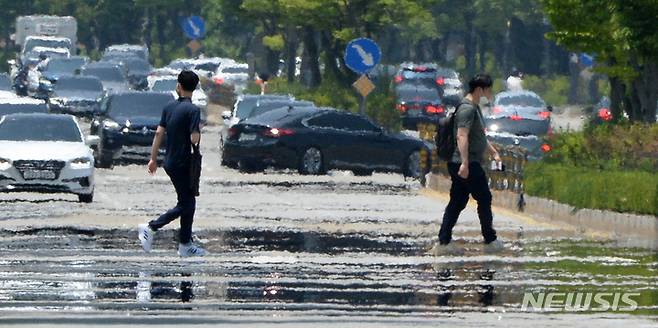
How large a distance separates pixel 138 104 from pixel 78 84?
23.3 meters

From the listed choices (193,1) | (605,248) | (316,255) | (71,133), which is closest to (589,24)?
(71,133)

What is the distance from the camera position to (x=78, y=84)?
2643 inches

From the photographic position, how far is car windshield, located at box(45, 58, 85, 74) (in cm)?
8131

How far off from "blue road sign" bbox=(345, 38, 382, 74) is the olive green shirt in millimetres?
25833

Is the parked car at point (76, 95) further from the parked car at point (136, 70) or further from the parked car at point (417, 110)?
the parked car at point (136, 70)

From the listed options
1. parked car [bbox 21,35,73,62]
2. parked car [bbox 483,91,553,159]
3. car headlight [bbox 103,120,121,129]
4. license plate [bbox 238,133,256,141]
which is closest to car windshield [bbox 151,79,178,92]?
parked car [bbox 483,91,553,159]

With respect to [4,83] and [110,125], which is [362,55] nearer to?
[110,125]

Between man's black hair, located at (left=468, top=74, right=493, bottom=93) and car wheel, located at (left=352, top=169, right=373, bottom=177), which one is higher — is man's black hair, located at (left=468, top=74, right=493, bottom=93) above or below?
above

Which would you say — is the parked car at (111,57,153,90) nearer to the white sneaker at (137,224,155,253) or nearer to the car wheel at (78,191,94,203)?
the car wheel at (78,191,94,203)

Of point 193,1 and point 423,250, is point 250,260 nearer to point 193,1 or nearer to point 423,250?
point 423,250

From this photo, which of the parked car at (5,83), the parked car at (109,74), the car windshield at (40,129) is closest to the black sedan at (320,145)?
the car windshield at (40,129)

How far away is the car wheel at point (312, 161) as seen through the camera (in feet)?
139

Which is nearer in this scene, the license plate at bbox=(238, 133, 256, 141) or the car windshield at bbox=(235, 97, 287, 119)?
the license plate at bbox=(238, 133, 256, 141)

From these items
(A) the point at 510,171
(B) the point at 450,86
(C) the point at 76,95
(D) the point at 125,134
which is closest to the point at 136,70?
(B) the point at 450,86
